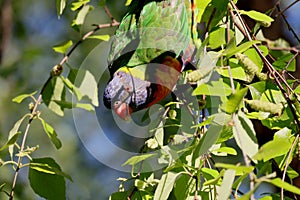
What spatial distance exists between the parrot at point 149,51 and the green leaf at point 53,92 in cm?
9

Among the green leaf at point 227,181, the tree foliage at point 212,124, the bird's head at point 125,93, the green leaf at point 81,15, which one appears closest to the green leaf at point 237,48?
the tree foliage at point 212,124

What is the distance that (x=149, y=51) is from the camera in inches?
42.3

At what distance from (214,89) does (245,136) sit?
145 mm

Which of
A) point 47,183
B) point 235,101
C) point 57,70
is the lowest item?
point 47,183

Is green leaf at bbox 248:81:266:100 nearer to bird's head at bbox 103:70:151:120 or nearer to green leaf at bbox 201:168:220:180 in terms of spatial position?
green leaf at bbox 201:168:220:180

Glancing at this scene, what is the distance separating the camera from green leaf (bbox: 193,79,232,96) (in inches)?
30.8

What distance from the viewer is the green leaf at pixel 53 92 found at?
3.67ft

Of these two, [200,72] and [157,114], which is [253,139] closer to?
[200,72]

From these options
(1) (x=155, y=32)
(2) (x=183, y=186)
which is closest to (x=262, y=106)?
(2) (x=183, y=186)

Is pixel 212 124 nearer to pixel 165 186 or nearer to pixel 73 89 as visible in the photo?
pixel 165 186

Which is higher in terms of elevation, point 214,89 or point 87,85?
point 214,89

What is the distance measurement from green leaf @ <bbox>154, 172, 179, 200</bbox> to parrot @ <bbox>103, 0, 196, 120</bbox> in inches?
11.8

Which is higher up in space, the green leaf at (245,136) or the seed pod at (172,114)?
the green leaf at (245,136)

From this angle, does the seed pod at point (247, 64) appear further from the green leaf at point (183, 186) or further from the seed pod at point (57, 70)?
the seed pod at point (57, 70)
